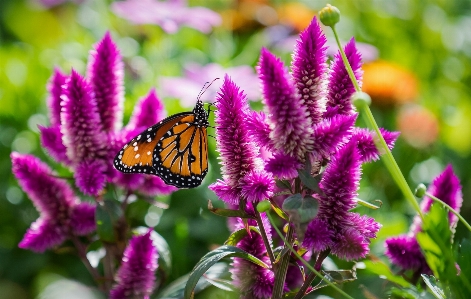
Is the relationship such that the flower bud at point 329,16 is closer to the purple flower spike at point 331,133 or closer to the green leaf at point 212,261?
the purple flower spike at point 331,133

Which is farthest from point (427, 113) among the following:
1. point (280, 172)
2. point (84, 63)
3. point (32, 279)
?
point (280, 172)

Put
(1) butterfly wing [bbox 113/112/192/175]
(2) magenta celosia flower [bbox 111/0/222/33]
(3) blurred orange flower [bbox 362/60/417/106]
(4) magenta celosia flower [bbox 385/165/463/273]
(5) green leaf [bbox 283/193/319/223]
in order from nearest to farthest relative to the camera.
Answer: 1. (5) green leaf [bbox 283/193/319/223]
2. (4) magenta celosia flower [bbox 385/165/463/273]
3. (1) butterfly wing [bbox 113/112/192/175]
4. (2) magenta celosia flower [bbox 111/0/222/33]
5. (3) blurred orange flower [bbox 362/60/417/106]

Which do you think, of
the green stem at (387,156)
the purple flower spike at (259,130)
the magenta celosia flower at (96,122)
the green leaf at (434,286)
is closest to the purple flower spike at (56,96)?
the magenta celosia flower at (96,122)

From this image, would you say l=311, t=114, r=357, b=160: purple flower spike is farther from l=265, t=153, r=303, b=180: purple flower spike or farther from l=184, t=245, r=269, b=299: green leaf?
l=184, t=245, r=269, b=299: green leaf

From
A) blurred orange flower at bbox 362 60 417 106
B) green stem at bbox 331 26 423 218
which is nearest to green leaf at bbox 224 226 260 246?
green stem at bbox 331 26 423 218

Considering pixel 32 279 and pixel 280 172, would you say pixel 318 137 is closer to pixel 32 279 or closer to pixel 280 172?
pixel 280 172

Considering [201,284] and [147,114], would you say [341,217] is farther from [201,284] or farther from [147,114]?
[147,114]

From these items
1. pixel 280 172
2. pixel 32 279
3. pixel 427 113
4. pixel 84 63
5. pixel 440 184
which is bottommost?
pixel 32 279

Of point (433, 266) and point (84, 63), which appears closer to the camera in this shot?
point (433, 266)
